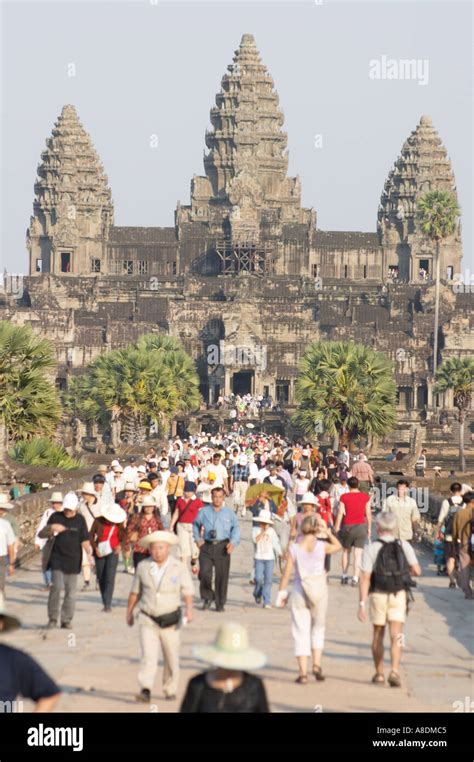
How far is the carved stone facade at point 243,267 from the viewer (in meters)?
128

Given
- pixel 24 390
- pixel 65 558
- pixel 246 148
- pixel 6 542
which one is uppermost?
pixel 246 148

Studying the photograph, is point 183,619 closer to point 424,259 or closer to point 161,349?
point 161,349

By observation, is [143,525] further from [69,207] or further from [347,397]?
[69,207]

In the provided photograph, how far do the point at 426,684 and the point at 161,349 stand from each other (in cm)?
7697

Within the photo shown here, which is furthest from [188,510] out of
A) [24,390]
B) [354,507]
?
[24,390]

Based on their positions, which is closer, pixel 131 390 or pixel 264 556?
pixel 264 556

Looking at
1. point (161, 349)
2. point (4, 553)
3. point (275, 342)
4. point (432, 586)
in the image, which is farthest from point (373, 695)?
point (275, 342)

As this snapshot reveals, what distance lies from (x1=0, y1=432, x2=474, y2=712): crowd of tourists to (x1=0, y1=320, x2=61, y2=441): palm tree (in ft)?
24.8

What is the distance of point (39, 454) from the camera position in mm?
49844

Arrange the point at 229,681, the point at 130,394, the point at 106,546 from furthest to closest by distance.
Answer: the point at 130,394 → the point at 106,546 → the point at 229,681

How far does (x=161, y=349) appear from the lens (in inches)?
3782

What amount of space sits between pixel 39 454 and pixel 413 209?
107383mm

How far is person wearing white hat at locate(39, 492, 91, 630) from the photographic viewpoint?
76.2ft

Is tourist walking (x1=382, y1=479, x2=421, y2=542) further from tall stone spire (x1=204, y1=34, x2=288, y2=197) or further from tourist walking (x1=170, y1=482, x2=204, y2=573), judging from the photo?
tall stone spire (x1=204, y1=34, x2=288, y2=197)
